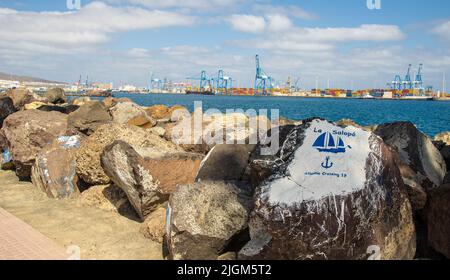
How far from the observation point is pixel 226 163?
5.74 meters

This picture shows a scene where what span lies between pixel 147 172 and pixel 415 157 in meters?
3.56

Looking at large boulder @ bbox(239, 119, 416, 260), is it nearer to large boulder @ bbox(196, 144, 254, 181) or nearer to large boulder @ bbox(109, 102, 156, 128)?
large boulder @ bbox(196, 144, 254, 181)

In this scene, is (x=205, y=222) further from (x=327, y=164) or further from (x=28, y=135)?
(x=28, y=135)

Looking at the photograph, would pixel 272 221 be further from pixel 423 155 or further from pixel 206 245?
pixel 423 155

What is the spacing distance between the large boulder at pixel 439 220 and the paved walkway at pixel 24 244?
4031mm

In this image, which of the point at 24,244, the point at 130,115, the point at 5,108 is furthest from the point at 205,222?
the point at 5,108

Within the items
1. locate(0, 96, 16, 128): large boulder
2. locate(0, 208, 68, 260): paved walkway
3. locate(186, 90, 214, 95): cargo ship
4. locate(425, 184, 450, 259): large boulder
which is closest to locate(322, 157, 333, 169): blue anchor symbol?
locate(425, 184, 450, 259): large boulder

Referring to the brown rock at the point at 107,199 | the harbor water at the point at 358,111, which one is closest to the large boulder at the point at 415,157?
the brown rock at the point at 107,199

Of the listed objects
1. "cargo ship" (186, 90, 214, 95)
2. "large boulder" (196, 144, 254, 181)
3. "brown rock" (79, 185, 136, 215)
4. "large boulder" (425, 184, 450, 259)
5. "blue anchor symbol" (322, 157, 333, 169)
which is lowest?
"brown rock" (79, 185, 136, 215)

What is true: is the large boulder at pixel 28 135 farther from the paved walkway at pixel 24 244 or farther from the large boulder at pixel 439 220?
the large boulder at pixel 439 220

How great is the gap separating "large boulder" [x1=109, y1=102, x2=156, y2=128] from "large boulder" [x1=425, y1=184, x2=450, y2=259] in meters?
7.95

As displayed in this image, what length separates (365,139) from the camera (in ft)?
14.9

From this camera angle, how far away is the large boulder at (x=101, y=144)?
→ 284 inches

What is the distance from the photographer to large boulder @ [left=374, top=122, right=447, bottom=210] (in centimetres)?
505
